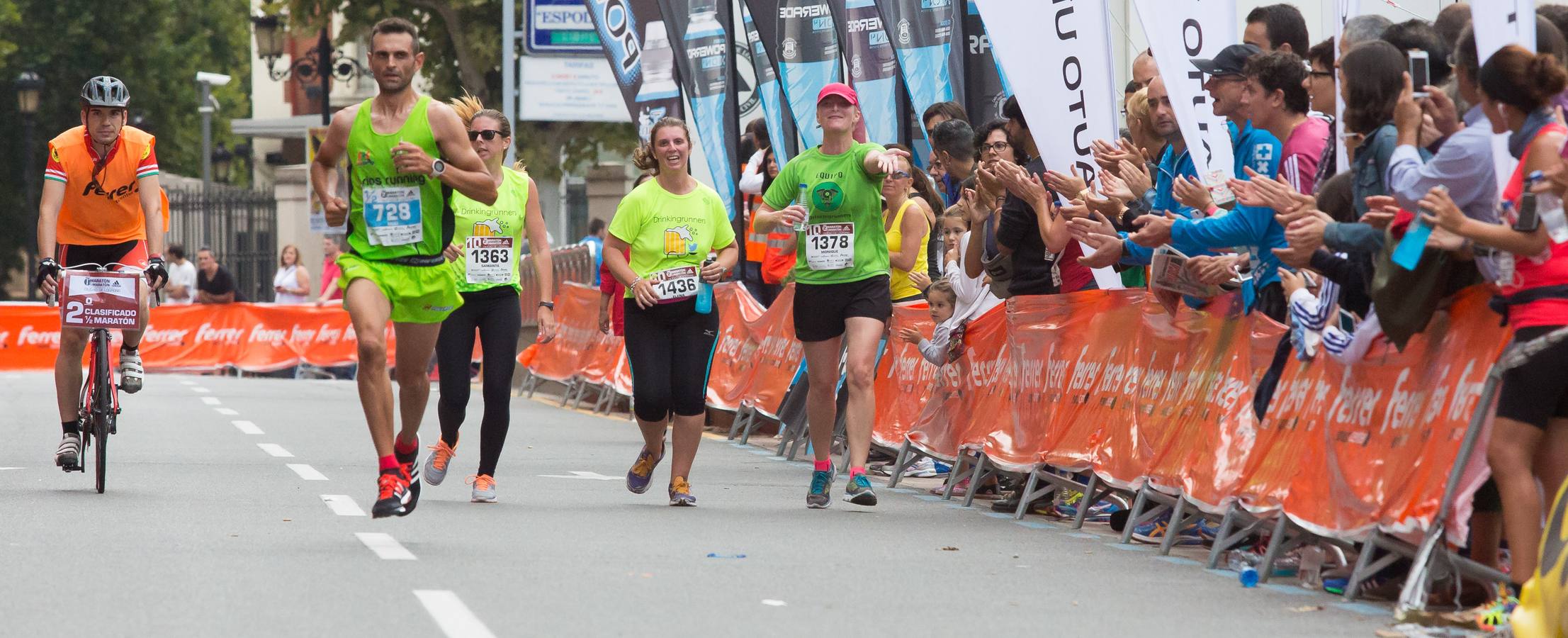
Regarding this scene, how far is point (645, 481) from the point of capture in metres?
10.9

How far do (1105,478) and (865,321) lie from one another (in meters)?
1.61

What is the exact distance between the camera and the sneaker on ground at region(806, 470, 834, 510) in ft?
34.8

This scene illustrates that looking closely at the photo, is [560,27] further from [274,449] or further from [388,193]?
[388,193]

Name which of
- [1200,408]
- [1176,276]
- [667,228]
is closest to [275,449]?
[667,228]

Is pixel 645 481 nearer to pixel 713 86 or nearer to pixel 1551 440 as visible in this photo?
pixel 1551 440

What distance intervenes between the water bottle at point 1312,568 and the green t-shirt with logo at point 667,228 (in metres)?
3.80

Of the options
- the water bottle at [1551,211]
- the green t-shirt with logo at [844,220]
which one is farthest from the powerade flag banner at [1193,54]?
the water bottle at [1551,211]

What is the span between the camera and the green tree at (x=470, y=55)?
41.1 meters

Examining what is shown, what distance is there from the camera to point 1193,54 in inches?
396

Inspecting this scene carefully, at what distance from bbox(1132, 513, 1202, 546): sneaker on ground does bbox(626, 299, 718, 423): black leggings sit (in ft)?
7.52

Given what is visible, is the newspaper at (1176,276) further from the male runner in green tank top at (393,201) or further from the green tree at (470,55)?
the green tree at (470,55)

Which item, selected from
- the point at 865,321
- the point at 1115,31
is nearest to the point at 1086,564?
the point at 865,321

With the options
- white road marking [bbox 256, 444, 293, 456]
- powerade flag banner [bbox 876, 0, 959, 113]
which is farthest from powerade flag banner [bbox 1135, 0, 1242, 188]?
white road marking [bbox 256, 444, 293, 456]

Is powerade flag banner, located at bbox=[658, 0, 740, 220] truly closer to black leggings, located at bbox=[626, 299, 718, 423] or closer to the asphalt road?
the asphalt road
